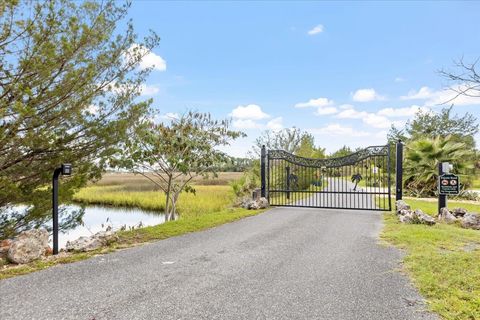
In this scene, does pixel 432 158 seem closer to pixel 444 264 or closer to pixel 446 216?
pixel 446 216

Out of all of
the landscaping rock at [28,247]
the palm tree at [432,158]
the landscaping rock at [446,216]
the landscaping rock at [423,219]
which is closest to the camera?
the landscaping rock at [28,247]

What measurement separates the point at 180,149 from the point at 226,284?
22.1 feet

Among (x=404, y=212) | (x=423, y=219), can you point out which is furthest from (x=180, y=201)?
(x=423, y=219)

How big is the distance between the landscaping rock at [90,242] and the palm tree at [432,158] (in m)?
13.3

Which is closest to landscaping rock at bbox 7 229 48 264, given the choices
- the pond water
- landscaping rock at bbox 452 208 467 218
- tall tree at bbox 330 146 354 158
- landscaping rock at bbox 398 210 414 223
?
the pond water

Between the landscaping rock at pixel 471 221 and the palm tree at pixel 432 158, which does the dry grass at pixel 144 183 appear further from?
the landscaping rock at pixel 471 221

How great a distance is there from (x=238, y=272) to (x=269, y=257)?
0.82m

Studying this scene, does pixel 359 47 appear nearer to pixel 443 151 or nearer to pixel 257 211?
pixel 443 151

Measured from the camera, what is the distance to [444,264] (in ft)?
13.0

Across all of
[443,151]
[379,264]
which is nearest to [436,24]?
[443,151]

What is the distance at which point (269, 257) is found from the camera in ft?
14.7

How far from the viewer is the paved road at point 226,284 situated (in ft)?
9.01

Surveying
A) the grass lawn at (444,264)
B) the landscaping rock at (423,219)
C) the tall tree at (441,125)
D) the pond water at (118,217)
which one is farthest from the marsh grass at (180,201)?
the tall tree at (441,125)

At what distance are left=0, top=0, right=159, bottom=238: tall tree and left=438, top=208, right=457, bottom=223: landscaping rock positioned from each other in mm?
7470
